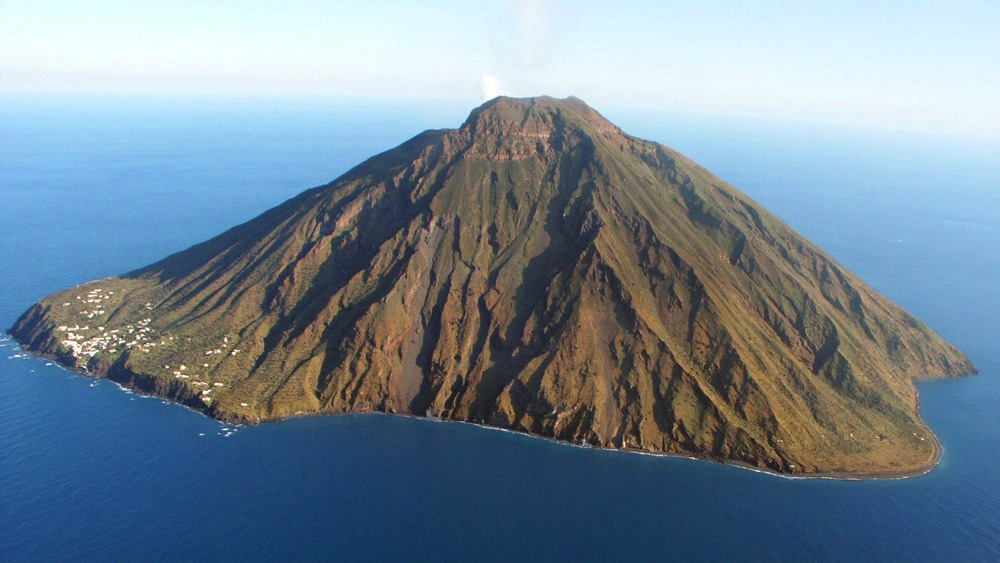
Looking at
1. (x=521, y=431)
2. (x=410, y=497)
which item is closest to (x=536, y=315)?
(x=521, y=431)

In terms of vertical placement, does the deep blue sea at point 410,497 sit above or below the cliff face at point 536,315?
below

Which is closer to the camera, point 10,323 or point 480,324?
point 480,324

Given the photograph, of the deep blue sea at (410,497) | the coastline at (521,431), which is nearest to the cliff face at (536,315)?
the coastline at (521,431)

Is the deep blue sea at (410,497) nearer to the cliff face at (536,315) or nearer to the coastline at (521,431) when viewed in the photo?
the coastline at (521,431)

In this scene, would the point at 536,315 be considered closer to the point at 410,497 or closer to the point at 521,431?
the point at 521,431

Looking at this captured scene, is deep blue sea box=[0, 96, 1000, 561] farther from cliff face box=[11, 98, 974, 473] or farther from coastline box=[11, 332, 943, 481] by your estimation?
cliff face box=[11, 98, 974, 473]

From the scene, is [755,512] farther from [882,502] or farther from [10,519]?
[10,519]

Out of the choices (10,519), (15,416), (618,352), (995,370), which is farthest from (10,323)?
(995,370)

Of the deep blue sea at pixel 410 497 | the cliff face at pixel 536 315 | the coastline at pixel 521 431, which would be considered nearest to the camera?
the deep blue sea at pixel 410 497
